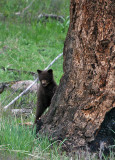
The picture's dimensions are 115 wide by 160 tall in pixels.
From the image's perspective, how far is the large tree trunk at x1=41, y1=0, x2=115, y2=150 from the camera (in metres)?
4.10

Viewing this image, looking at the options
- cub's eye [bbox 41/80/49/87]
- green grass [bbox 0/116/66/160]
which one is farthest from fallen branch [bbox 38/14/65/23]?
green grass [bbox 0/116/66/160]

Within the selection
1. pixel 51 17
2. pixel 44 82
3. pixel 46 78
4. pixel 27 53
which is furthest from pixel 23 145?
pixel 51 17

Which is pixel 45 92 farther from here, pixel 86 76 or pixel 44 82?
pixel 86 76

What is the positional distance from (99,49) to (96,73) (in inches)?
11.5

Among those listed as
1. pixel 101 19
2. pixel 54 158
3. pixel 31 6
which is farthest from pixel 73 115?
pixel 31 6

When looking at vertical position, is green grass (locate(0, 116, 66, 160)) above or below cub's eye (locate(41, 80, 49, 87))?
below

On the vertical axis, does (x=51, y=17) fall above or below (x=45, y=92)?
above

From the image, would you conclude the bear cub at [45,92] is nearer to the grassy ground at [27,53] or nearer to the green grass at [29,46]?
the grassy ground at [27,53]

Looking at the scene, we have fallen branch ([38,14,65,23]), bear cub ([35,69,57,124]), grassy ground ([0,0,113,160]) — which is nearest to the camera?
grassy ground ([0,0,113,160])

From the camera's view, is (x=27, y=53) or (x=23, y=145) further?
(x=27, y=53)

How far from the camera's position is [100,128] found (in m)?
4.21

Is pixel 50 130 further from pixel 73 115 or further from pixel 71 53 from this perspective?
pixel 71 53

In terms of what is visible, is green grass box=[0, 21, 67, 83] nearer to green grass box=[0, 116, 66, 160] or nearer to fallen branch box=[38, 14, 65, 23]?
fallen branch box=[38, 14, 65, 23]

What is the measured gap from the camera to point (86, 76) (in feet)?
14.1
